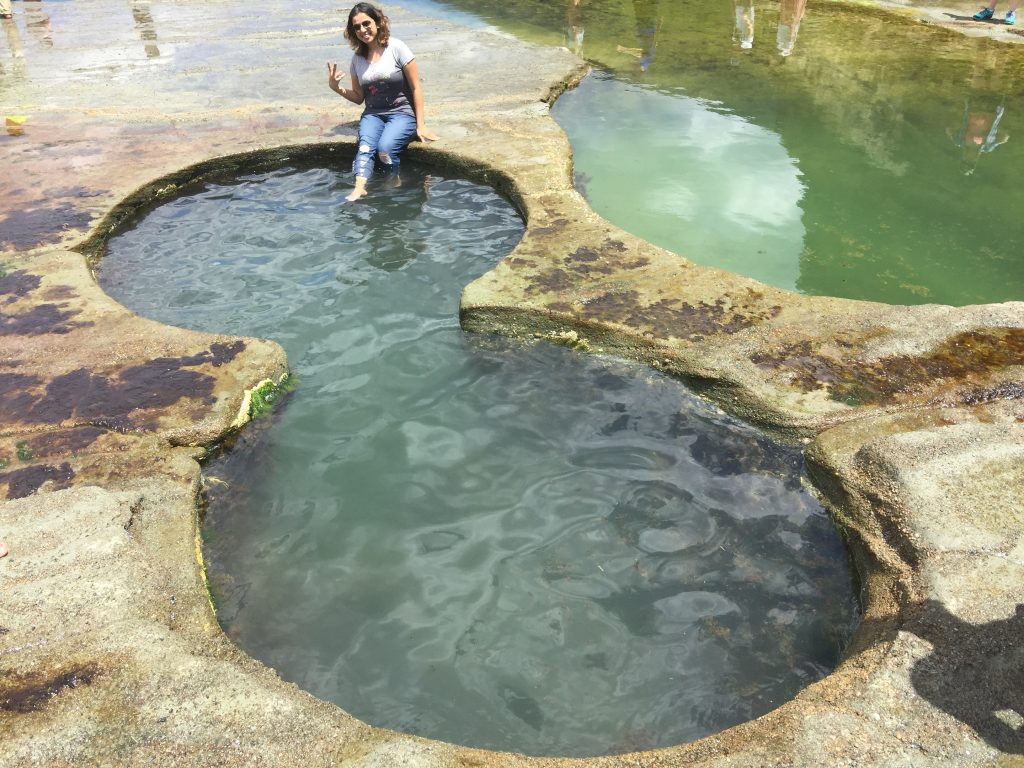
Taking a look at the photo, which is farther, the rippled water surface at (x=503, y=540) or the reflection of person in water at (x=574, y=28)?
the reflection of person in water at (x=574, y=28)

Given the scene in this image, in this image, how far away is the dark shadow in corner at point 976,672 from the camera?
85.4 inches

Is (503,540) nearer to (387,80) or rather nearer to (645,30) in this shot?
(387,80)

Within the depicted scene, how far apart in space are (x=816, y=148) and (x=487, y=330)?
12.8 feet

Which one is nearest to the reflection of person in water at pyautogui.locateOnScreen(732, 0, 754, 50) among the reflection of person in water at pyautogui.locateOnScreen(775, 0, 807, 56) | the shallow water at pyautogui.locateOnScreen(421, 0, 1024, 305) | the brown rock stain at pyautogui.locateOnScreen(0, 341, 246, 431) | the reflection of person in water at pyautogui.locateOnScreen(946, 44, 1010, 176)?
the shallow water at pyautogui.locateOnScreen(421, 0, 1024, 305)

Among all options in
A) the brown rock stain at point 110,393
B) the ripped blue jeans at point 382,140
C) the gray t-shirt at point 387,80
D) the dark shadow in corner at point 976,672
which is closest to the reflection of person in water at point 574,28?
the gray t-shirt at point 387,80

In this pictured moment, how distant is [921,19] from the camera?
33.9ft

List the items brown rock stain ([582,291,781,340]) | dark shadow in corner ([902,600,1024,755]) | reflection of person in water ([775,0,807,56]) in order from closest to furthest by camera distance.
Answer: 1. dark shadow in corner ([902,600,1024,755])
2. brown rock stain ([582,291,781,340])
3. reflection of person in water ([775,0,807,56])

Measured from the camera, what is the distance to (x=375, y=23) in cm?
642

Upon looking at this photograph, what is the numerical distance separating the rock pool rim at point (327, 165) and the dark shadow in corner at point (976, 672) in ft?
0.49

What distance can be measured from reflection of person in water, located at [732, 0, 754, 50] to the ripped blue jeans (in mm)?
4882

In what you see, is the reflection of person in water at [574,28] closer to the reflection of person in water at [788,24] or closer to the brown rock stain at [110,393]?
the reflection of person in water at [788,24]

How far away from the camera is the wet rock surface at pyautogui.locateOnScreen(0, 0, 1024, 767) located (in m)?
2.23

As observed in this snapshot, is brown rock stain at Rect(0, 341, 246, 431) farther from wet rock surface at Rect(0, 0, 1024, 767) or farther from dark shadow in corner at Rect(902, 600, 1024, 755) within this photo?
dark shadow in corner at Rect(902, 600, 1024, 755)

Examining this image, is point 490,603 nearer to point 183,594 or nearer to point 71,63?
point 183,594
